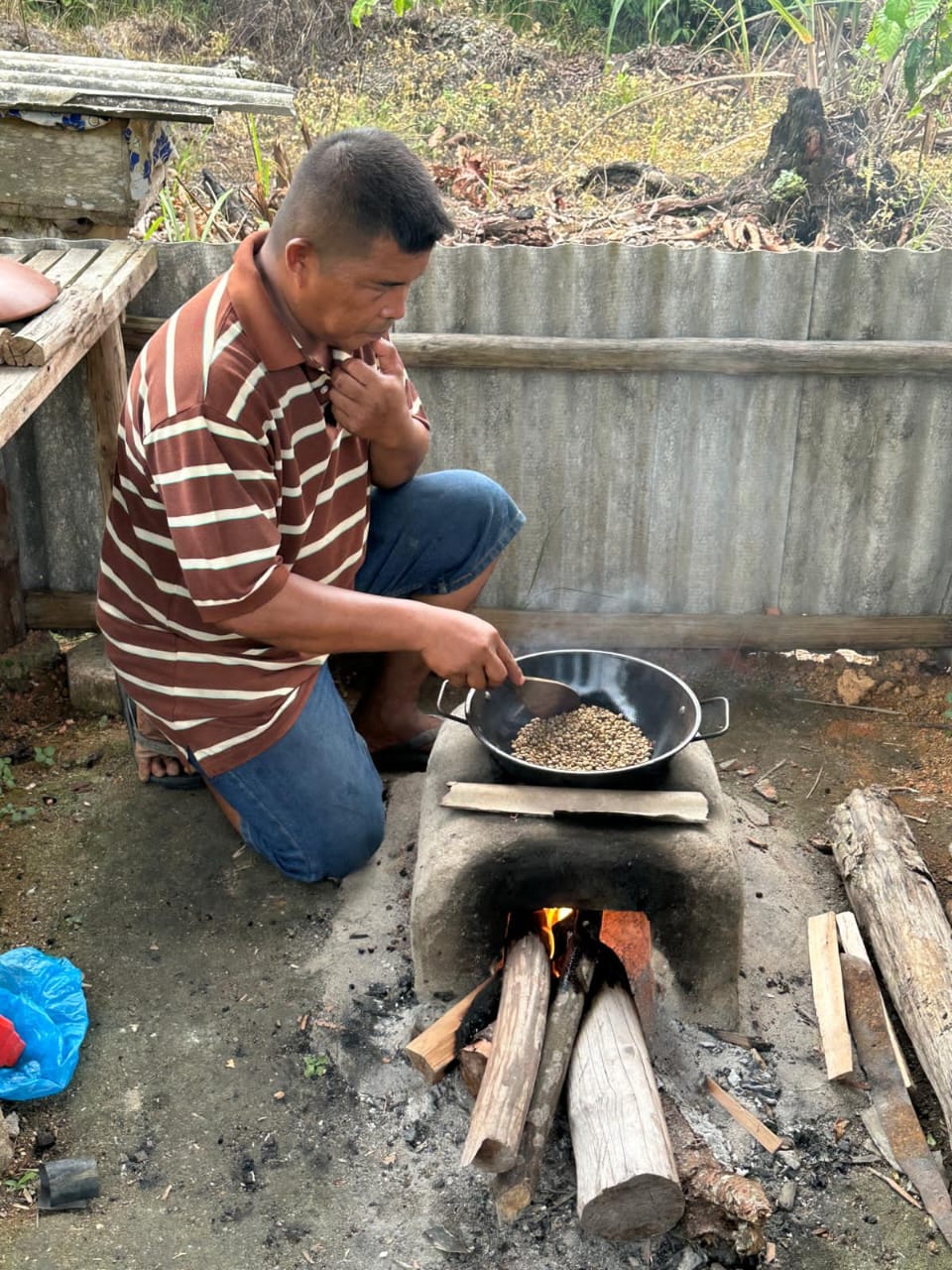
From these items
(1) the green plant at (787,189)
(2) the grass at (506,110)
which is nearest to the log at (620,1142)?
(2) the grass at (506,110)

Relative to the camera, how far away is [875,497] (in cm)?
440

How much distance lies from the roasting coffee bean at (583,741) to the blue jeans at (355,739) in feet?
1.77

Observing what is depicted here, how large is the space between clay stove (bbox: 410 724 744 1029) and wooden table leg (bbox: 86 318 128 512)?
6.37 ft

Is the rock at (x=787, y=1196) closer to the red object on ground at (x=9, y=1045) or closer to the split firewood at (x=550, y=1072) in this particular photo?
the split firewood at (x=550, y=1072)

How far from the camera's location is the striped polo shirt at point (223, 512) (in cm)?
251

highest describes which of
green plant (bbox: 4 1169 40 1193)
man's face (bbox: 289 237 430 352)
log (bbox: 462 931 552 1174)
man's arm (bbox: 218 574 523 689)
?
man's face (bbox: 289 237 430 352)

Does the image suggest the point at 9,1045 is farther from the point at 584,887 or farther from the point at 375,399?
the point at 375,399

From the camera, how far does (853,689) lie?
14.6 feet

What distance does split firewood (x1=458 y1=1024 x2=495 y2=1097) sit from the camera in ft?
8.30

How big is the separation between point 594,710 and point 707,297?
5.92ft

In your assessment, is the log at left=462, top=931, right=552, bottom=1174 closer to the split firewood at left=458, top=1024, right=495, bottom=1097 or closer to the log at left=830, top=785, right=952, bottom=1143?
the split firewood at left=458, top=1024, right=495, bottom=1097

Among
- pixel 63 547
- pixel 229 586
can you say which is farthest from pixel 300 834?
pixel 63 547

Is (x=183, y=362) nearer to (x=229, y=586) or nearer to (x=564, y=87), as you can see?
(x=229, y=586)

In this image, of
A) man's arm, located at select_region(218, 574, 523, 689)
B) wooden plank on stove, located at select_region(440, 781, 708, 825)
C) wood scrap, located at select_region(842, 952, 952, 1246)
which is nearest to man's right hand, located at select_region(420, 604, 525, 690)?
man's arm, located at select_region(218, 574, 523, 689)
